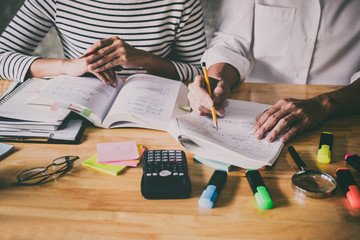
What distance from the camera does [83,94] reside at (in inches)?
40.6

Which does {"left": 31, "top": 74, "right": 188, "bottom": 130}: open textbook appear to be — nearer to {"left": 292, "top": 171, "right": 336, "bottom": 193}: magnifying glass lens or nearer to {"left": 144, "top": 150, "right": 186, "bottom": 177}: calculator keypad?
{"left": 144, "top": 150, "right": 186, "bottom": 177}: calculator keypad

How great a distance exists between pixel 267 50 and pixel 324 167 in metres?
0.86

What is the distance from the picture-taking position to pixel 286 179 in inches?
29.1

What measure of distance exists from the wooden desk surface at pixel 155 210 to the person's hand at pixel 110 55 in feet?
1.46

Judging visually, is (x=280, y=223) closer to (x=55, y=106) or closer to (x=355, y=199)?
(x=355, y=199)

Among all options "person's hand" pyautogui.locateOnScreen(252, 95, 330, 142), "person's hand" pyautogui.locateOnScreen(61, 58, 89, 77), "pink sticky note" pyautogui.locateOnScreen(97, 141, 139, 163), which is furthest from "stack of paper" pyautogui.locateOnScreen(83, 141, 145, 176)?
"person's hand" pyautogui.locateOnScreen(61, 58, 89, 77)

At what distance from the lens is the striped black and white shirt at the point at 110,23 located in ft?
4.74

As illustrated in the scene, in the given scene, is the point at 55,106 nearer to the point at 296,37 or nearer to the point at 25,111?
the point at 25,111

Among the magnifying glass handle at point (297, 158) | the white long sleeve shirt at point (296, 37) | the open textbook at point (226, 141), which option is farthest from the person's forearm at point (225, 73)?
the magnifying glass handle at point (297, 158)

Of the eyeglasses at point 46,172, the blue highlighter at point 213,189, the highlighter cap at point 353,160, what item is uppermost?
the blue highlighter at point 213,189

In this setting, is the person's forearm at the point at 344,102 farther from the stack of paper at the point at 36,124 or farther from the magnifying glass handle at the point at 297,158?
the stack of paper at the point at 36,124

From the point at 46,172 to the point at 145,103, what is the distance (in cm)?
35

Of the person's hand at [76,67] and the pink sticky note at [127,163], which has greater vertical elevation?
the person's hand at [76,67]

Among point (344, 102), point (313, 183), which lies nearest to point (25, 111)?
point (313, 183)
